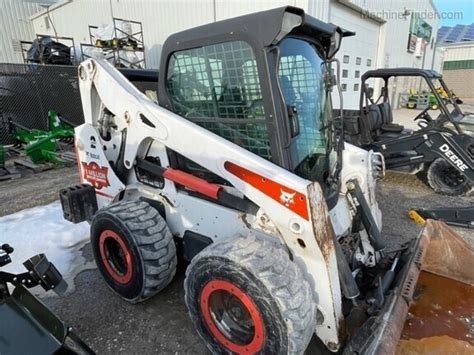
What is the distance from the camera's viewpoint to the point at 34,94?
30.6 feet

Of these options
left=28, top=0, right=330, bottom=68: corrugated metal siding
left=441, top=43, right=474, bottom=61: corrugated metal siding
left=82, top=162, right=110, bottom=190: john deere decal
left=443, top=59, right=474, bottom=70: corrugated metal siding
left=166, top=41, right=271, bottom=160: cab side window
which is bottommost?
left=82, top=162, right=110, bottom=190: john deere decal

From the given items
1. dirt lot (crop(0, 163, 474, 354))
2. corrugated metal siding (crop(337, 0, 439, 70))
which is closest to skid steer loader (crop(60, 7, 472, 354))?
dirt lot (crop(0, 163, 474, 354))

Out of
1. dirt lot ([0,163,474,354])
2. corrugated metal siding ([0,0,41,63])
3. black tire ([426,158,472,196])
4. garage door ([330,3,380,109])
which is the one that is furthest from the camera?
corrugated metal siding ([0,0,41,63])

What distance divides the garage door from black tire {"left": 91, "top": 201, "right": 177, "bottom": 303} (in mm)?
9991

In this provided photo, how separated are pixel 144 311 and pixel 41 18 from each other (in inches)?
828

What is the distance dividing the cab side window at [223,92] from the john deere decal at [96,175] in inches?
41.9

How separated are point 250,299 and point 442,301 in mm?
1467

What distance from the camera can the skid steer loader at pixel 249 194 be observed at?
1750 millimetres

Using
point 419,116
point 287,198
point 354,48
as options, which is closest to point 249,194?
point 287,198

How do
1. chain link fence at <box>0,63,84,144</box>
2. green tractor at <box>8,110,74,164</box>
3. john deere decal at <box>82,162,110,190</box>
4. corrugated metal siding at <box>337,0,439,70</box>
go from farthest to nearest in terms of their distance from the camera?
corrugated metal siding at <box>337,0,439,70</box> → chain link fence at <box>0,63,84,144</box> → green tractor at <box>8,110,74,164</box> → john deere decal at <box>82,162,110,190</box>

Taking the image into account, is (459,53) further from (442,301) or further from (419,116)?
(442,301)

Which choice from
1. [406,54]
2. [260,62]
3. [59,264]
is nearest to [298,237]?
[260,62]

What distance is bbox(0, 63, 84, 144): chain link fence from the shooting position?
9.03 metres

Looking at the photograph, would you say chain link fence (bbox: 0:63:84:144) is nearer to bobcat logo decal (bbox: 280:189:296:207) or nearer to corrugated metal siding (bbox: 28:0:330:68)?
corrugated metal siding (bbox: 28:0:330:68)
